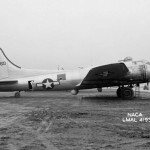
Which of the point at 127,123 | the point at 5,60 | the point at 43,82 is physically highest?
the point at 5,60

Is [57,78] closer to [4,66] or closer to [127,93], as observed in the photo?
[4,66]

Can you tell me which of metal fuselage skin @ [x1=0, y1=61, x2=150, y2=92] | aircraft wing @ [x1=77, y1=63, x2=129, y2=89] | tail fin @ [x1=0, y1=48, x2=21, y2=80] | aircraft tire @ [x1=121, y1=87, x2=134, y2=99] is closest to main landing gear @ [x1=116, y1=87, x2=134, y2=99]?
aircraft tire @ [x1=121, y1=87, x2=134, y2=99]

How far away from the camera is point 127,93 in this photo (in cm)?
1797

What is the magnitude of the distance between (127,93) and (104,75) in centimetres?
229

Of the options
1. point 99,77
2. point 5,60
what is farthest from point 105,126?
point 5,60

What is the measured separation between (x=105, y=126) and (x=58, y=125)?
62.3 inches

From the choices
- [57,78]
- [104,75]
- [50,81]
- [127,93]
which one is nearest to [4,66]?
[50,81]

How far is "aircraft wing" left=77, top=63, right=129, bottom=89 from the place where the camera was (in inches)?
657

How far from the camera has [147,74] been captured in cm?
1775

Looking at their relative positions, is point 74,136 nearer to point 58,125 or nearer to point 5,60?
point 58,125

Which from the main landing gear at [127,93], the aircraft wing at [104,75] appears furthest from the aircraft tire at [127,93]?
the aircraft wing at [104,75]

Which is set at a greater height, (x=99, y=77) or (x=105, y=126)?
(x=99, y=77)

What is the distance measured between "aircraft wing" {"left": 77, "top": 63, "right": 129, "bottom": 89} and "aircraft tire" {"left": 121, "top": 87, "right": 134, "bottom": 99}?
94 cm

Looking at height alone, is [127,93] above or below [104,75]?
below
